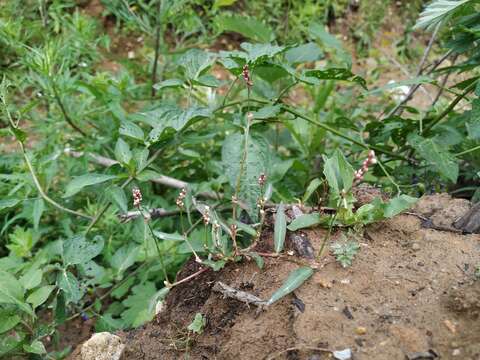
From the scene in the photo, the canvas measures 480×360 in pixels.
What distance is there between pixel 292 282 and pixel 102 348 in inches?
22.8

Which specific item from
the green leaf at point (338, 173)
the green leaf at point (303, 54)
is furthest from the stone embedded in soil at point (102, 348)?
the green leaf at point (303, 54)

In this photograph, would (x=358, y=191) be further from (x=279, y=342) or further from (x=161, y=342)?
(x=161, y=342)

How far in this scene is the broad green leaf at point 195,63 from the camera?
193 centimetres

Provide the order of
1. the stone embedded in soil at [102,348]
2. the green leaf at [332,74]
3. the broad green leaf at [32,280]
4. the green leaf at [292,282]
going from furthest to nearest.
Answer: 1. the green leaf at [332,74]
2. the broad green leaf at [32,280]
3. the stone embedded in soil at [102,348]
4. the green leaf at [292,282]

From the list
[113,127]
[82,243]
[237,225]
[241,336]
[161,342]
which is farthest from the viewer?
[113,127]

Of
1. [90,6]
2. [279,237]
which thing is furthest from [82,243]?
[90,6]

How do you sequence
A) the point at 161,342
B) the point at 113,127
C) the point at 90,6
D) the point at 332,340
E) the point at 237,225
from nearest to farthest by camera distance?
the point at 332,340 < the point at 161,342 < the point at 237,225 < the point at 113,127 < the point at 90,6

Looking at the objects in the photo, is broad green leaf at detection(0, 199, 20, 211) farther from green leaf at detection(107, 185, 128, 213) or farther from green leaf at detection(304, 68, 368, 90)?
green leaf at detection(304, 68, 368, 90)

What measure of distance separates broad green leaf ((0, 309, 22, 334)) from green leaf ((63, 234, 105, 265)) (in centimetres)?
22

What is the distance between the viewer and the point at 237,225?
5.55ft

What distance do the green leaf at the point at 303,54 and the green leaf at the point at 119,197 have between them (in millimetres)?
952

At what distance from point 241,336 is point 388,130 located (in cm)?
117

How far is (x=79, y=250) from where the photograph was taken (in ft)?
5.97

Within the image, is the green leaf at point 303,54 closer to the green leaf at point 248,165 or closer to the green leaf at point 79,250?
the green leaf at point 248,165
